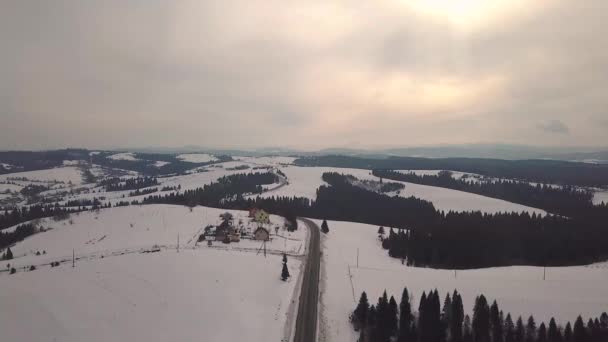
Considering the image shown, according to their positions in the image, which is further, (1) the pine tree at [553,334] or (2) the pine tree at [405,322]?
(2) the pine tree at [405,322]

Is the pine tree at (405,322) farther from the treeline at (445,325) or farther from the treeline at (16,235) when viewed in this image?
the treeline at (16,235)

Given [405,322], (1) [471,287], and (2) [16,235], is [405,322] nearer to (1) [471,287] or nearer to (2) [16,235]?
(1) [471,287]

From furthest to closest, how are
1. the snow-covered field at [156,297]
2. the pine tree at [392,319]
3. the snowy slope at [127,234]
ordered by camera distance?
the snowy slope at [127,234]
the pine tree at [392,319]
the snow-covered field at [156,297]

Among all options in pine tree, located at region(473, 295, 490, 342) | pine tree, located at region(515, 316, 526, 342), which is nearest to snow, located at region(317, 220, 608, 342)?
pine tree, located at region(473, 295, 490, 342)

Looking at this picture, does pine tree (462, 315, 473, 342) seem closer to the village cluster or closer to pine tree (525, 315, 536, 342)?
pine tree (525, 315, 536, 342)

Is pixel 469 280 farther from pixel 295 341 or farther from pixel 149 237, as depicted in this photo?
pixel 149 237

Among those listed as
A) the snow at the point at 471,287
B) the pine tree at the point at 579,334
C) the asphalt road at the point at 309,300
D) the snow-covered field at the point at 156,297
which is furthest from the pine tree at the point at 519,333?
the snow-covered field at the point at 156,297
